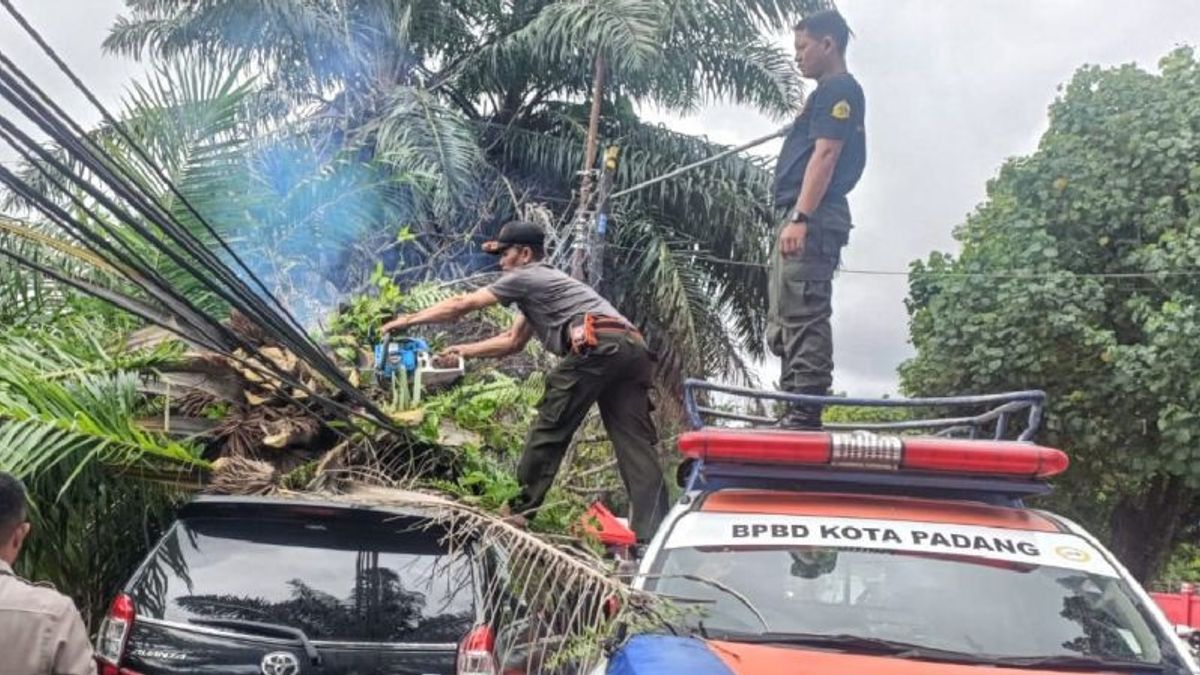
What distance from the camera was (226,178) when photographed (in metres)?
7.05

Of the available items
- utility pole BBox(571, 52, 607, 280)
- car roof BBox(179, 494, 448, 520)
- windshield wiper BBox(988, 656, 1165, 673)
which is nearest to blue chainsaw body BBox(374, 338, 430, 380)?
car roof BBox(179, 494, 448, 520)

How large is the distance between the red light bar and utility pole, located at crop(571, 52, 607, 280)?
892 cm

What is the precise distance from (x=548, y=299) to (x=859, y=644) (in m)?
2.76

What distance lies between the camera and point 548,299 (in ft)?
20.5

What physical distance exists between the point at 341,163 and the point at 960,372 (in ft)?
30.0

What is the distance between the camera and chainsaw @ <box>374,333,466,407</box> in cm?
595

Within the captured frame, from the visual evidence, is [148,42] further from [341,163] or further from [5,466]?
[5,466]

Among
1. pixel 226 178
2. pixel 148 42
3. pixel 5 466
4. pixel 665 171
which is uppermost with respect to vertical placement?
pixel 148 42

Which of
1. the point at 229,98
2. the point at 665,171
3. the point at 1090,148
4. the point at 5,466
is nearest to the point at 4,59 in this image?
the point at 5,466

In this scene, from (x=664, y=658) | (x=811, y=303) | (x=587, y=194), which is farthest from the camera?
(x=587, y=194)

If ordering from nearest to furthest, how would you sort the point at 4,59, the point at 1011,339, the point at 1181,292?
the point at 4,59
the point at 1181,292
the point at 1011,339

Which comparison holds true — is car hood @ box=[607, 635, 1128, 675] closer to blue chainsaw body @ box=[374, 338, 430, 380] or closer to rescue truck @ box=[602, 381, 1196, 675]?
rescue truck @ box=[602, 381, 1196, 675]

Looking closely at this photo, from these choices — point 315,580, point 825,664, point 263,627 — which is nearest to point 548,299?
point 315,580

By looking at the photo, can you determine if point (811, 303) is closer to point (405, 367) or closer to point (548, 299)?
point (548, 299)
